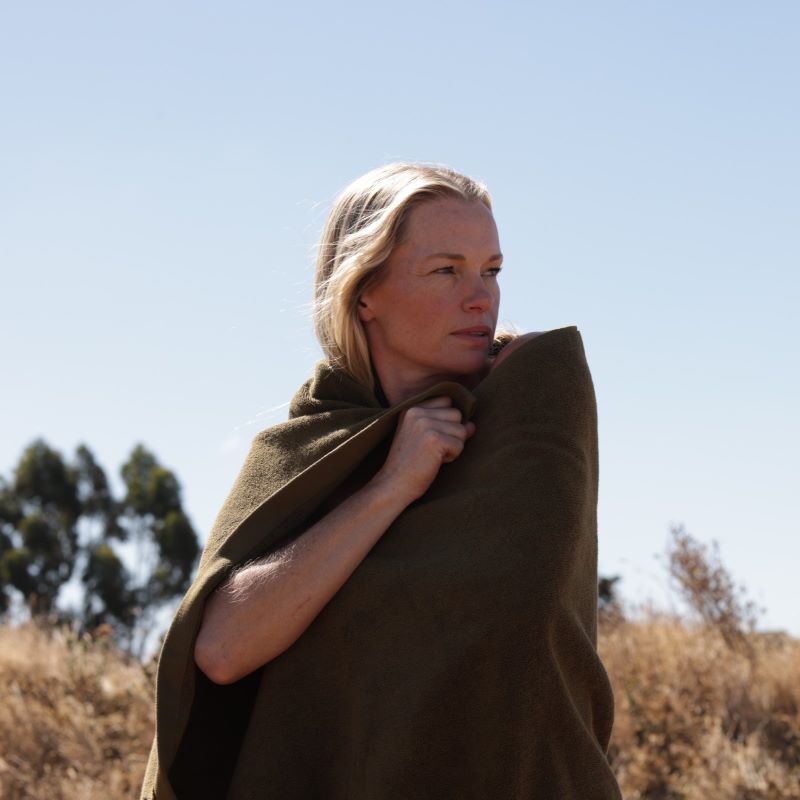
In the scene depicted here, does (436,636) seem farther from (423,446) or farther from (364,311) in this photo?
(364,311)

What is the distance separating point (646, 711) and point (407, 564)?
5810 mm

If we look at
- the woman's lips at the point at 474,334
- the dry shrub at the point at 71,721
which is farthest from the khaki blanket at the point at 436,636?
the dry shrub at the point at 71,721

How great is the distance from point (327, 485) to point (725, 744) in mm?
5529

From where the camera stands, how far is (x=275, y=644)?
8.54ft

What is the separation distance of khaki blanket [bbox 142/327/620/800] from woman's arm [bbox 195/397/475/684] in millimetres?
42

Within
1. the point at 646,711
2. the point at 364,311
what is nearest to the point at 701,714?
the point at 646,711

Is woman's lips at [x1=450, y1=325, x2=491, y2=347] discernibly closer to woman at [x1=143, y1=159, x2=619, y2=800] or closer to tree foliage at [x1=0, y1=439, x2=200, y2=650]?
woman at [x1=143, y1=159, x2=619, y2=800]

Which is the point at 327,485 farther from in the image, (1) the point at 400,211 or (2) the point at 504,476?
(1) the point at 400,211

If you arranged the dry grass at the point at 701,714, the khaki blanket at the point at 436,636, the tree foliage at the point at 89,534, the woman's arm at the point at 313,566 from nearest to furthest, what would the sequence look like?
1. the khaki blanket at the point at 436,636
2. the woman's arm at the point at 313,566
3. the dry grass at the point at 701,714
4. the tree foliage at the point at 89,534

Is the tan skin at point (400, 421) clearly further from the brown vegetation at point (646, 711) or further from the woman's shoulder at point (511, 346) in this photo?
the brown vegetation at point (646, 711)

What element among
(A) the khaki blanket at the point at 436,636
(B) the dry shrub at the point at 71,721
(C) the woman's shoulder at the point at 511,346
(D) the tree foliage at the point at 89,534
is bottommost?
(D) the tree foliage at the point at 89,534

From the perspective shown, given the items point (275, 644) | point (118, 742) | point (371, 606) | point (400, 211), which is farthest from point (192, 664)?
point (118, 742)

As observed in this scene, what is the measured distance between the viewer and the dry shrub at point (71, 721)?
7.46 meters

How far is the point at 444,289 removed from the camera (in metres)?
2.79
